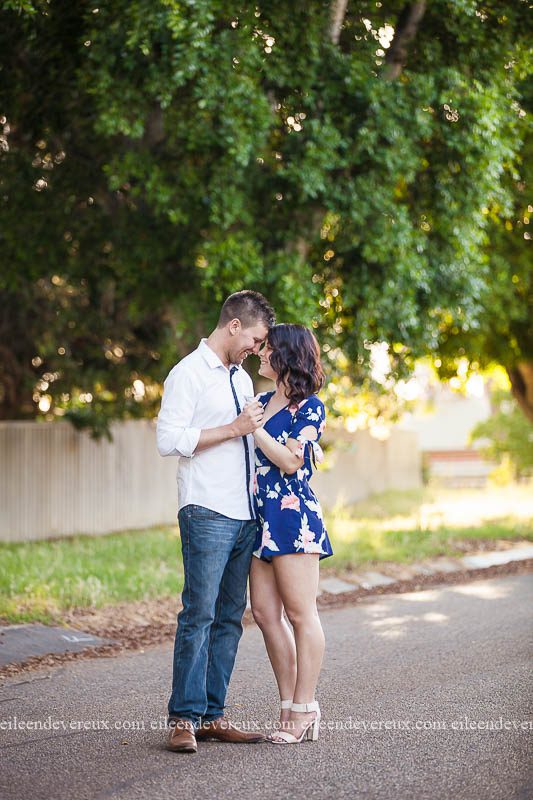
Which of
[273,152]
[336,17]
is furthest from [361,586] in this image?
[336,17]

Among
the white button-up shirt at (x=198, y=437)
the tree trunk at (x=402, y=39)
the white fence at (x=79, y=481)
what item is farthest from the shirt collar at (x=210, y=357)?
the white fence at (x=79, y=481)

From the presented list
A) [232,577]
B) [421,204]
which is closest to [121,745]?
[232,577]

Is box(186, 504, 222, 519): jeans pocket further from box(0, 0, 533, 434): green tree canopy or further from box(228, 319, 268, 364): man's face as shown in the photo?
box(0, 0, 533, 434): green tree canopy

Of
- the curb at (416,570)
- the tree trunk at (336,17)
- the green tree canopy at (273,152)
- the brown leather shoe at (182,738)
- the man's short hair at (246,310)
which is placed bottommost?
the curb at (416,570)

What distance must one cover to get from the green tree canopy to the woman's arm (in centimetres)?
531

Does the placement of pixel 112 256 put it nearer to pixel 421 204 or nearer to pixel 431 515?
pixel 421 204

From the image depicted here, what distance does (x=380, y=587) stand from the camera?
34.4ft

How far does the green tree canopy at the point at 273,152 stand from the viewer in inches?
382

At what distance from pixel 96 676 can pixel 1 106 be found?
7.74m

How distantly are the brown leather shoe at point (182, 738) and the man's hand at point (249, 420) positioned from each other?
4.90 ft

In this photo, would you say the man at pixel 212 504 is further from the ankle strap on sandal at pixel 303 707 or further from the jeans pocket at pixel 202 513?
the ankle strap on sandal at pixel 303 707

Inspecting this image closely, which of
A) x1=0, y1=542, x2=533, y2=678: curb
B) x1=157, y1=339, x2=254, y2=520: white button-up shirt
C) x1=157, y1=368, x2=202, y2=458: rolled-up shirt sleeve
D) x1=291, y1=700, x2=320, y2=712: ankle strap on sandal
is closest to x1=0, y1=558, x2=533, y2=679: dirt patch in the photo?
x1=0, y1=542, x2=533, y2=678: curb

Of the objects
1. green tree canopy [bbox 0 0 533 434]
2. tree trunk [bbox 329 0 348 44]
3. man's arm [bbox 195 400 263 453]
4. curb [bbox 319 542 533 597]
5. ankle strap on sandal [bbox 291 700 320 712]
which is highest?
tree trunk [bbox 329 0 348 44]

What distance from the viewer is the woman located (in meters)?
4.91
